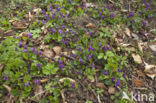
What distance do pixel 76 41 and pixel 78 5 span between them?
1304 millimetres

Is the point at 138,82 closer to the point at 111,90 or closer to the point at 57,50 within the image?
the point at 111,90

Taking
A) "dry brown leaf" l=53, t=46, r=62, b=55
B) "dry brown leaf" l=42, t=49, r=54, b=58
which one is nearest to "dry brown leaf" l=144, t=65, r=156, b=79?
"dry brown leaf" l=53, t=46, r=62, b=55

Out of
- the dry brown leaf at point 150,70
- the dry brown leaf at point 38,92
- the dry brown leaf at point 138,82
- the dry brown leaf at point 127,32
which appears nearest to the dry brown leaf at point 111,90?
the dry brown leaf at point 138,82

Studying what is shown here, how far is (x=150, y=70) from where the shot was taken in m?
3.17

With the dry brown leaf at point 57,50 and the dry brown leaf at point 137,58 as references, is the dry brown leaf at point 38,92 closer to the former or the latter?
the dry brown leaf at point 57,50

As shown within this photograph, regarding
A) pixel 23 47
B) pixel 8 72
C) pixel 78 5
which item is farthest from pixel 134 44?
pixel 8 72

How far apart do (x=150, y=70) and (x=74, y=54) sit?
1579mm

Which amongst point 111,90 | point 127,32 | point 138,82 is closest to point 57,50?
point 111,90

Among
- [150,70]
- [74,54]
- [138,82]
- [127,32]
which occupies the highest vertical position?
[127,32]

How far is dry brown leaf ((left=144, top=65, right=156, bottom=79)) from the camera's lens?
3.11 m

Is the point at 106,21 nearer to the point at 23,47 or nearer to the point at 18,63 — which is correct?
the point at 23,47

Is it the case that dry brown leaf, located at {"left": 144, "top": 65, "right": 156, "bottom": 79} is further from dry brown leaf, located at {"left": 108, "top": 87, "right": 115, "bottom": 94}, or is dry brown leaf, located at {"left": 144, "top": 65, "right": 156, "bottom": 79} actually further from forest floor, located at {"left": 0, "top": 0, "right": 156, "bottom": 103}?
dry brown leaf, located at {"left": 108, "top": 87, "right": 115, "bottom": 94}

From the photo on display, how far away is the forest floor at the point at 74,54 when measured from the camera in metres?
2.60

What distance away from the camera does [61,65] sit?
2.78 m
